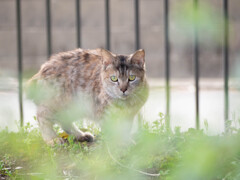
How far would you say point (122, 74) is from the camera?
3.18 m

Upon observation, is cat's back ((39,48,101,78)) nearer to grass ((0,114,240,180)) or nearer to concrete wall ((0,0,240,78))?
grass ((0,114,240,180))

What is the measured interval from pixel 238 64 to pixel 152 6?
6.97 m

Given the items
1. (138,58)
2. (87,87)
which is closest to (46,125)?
(87,87)

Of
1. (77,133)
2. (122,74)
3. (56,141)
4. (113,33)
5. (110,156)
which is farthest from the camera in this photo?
(113,33)

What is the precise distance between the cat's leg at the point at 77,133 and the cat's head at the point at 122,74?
46 centimetres

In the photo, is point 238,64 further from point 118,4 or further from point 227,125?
point 118,4

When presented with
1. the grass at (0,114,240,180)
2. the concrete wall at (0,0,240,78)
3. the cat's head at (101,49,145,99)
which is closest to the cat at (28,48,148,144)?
the cat's head at (101,49,145,99)

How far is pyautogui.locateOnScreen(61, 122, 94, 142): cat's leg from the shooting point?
3371mm

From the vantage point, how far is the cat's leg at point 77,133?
3371mm

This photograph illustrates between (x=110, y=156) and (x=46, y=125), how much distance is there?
100 cm

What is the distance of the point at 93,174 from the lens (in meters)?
2.45

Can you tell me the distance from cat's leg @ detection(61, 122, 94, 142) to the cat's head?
1.50 ft

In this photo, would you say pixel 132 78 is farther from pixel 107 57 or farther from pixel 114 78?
pixel 107 57

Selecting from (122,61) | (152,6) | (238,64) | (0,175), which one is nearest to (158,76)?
(152,6)
